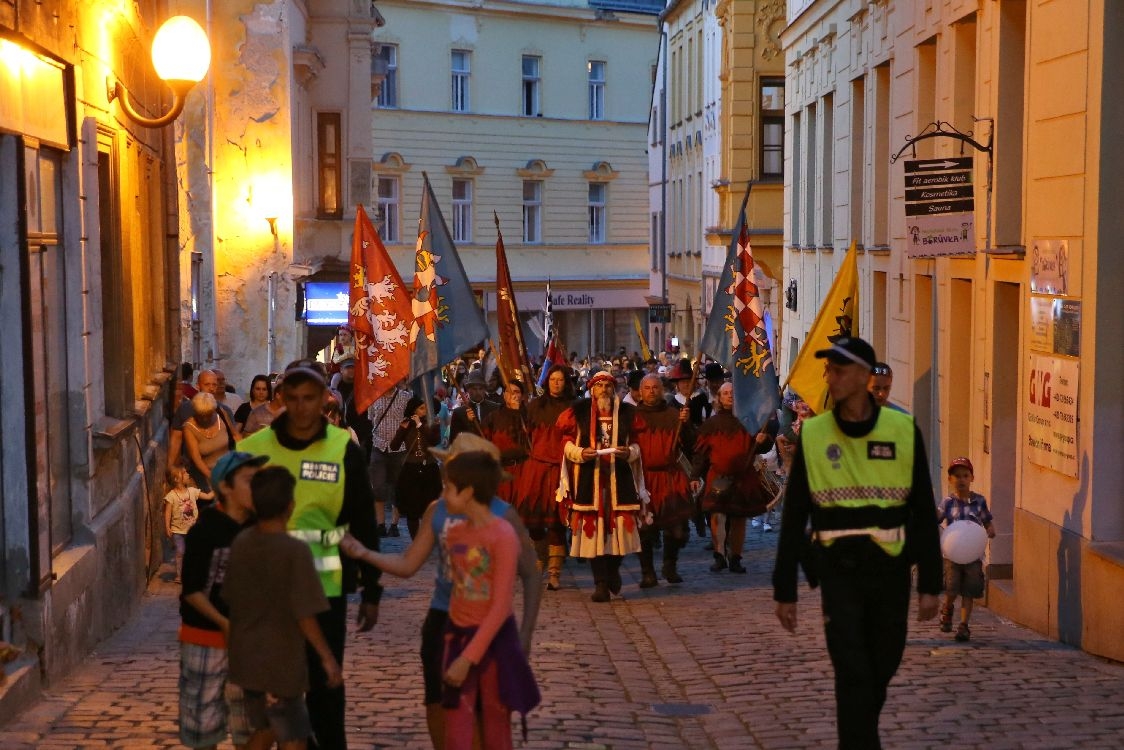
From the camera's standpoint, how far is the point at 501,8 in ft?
178

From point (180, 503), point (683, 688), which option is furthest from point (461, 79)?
point (683, 688)

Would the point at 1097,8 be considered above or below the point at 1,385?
above

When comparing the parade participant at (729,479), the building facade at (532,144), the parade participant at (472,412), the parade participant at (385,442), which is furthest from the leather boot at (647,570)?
the building facade at (532,144)

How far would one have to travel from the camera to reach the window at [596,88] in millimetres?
57438

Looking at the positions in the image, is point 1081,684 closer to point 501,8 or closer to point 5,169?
point 5,169

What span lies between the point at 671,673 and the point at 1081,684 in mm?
2331

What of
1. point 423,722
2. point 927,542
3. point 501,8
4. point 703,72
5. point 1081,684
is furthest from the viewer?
point 501,8

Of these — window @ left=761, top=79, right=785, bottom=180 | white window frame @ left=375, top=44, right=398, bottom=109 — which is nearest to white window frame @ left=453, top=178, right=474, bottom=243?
white window frame @ left=375, top=44, right=398, bottom=109

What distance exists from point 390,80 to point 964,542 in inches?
1669

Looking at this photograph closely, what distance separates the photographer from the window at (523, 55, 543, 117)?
55.8 metres

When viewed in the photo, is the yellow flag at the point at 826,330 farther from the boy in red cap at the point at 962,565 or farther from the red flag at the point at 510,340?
the red flag at the point at 510,340

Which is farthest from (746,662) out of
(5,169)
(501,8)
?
(501,8)

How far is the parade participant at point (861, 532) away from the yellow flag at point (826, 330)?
7.30 m

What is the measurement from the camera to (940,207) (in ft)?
48.0
